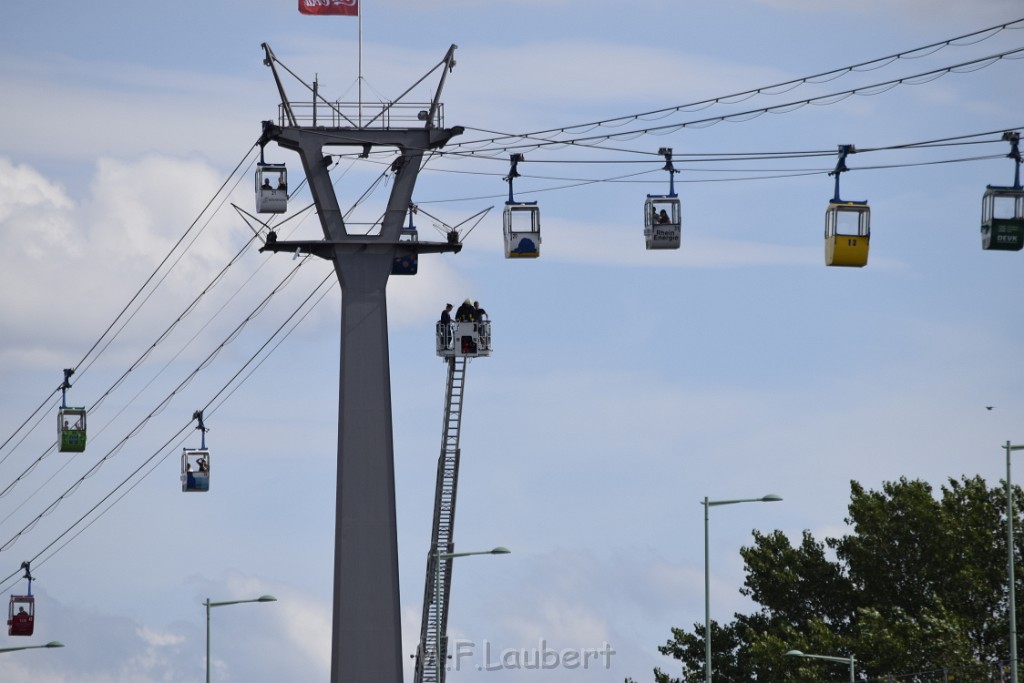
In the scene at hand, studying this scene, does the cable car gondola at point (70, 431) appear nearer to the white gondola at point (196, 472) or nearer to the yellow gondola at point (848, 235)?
the white gondola at point (196, 472)

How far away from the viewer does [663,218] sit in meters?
56.3

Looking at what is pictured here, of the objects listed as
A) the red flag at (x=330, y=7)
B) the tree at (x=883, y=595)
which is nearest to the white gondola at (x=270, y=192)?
the red flag at (x=330, y=7)

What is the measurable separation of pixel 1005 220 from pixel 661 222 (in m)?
10.1

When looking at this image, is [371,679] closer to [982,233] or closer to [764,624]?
[982,233]

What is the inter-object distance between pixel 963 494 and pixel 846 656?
11.1 metres

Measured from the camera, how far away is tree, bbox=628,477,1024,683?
9888 cm

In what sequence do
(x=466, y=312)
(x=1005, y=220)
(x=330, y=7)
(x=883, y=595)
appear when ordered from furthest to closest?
(x=883, y=595)
(x=466, y=312)
(x=330, y=7)
(x=1005, y=220)

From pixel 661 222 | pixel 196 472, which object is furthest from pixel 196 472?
pixel 661 222

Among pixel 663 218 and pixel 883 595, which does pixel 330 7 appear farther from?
pixel 883 595

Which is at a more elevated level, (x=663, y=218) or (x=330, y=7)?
(x=330, y=7)

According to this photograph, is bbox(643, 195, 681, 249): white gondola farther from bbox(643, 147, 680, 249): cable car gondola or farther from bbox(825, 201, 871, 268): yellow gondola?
bbox(825, 201, 871, 268): yellow gondola

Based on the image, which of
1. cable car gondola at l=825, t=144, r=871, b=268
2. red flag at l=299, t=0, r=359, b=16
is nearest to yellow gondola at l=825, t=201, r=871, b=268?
cable car gondola at l=825, t=144, r=871, b=268

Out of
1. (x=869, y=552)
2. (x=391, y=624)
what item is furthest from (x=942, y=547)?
(x=391, y=624)

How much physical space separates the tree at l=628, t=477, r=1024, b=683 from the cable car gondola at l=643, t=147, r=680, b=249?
151ft
